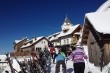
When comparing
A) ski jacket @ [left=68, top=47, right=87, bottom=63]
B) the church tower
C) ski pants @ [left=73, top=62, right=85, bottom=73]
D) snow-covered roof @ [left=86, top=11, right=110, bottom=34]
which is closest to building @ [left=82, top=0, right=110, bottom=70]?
snow-covered roof @ [left=86, top=11, right=110, bottom=34]

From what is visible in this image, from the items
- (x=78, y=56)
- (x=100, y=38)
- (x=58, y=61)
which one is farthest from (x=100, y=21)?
(x=78, y=56)

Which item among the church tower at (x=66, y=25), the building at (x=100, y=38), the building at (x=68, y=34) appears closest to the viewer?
the building at (x=100, y=38)

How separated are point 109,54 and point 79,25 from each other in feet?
207

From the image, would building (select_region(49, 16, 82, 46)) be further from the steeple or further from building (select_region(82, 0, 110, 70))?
building (select_region(82, 0, 110, 70))

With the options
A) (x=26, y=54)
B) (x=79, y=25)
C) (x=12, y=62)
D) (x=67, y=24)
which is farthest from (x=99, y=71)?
(x=67, y=24)

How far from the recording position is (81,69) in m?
14.9

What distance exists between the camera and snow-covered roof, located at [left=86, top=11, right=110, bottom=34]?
737 inches

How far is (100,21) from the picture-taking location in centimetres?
2031

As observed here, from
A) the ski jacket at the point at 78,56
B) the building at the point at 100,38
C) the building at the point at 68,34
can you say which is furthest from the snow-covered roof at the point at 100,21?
the building at the point at 68,34

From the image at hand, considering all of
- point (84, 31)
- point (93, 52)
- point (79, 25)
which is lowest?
point (93, 52)

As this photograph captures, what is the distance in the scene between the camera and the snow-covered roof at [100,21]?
61.4 feet

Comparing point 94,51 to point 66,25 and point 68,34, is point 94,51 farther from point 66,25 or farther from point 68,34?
point 66,25

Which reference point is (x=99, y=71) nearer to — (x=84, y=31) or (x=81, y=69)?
(x=81, y=69)

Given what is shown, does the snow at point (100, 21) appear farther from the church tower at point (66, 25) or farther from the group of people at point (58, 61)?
the church tower at point (66, 25)
